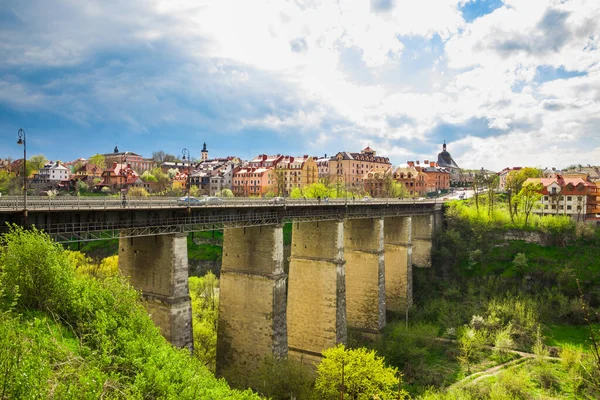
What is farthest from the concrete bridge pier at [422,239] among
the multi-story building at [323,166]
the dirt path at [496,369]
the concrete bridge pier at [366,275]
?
the multi-story building at [323,166]

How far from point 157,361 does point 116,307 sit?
4.24m

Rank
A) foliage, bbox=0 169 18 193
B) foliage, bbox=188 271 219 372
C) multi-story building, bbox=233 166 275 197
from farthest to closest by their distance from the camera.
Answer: multi-story building, bbox=233 166 275 197 < foliage, bbox=0 169 18 193 < foliage, bbox=188 271 219 372

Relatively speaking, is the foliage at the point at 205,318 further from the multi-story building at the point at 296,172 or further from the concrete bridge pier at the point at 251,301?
the multi-story building at the point at 296,172

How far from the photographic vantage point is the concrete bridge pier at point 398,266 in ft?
165

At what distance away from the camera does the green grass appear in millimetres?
39281

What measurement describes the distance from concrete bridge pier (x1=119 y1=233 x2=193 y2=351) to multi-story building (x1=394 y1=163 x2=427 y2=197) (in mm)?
90610

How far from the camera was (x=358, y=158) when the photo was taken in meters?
129

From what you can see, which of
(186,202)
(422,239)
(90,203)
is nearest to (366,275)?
(422,239)

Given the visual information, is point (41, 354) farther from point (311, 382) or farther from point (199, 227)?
point (311, 382)

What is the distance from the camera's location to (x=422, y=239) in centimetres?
6028

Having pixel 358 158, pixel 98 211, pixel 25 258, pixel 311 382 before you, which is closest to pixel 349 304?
pixel 311 382

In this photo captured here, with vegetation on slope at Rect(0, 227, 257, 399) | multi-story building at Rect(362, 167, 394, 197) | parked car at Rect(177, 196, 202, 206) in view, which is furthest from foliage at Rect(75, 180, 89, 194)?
vegetation on slope at Rect(0, 227, 257, 399)

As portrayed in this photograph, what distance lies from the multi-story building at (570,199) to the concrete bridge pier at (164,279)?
2337 inches

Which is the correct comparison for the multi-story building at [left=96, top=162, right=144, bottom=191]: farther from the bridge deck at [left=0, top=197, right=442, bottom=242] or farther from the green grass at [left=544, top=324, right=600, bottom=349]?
the green grass at [left=544, top=324, right=600, bottom=349]
